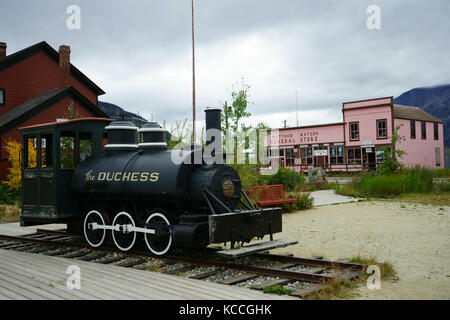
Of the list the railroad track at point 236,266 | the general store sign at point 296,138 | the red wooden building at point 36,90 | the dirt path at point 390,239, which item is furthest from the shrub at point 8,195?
the general store sign at point 296,138

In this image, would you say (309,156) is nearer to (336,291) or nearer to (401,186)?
(401,186)

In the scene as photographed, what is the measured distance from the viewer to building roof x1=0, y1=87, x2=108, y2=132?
2122 cm

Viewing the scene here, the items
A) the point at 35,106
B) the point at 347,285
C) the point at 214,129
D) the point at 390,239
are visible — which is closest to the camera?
the point at 347,285

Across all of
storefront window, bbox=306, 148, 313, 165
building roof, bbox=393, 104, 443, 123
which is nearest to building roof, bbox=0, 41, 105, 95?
storefront window, bbox=306, 148, 313, 165

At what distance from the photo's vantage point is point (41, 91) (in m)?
26.1

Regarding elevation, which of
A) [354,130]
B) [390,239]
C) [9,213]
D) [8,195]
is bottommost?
[390,239]

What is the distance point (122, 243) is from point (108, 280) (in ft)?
7.97

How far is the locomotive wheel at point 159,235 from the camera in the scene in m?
7.18

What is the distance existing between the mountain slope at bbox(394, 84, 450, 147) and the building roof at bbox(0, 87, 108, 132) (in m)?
127

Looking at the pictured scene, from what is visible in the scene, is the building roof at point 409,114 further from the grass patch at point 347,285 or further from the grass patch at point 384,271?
the grass patch at point 347,285

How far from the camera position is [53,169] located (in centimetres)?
867

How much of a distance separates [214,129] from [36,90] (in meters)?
22.4

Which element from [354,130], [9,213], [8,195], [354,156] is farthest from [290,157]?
[9,213]
